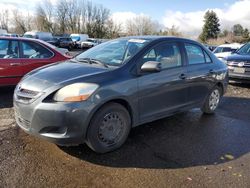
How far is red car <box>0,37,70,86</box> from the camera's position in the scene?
6.91 meters

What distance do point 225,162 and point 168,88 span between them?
147cm

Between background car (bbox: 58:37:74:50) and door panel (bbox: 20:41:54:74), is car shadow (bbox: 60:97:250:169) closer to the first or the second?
door panel (bbox: 20:41:54:74)

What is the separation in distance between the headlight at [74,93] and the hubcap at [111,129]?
46cm

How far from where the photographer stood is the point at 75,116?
366 centimetres

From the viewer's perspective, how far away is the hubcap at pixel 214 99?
20.7 ft

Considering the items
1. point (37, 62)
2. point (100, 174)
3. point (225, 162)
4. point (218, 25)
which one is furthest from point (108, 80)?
point (218, 25)

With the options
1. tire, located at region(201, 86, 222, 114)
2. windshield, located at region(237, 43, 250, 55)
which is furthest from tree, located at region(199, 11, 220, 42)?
tire, located at region(201, 86, 222, 114)

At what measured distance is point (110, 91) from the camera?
3.95 metres

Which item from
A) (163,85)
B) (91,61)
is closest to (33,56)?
(91,61)

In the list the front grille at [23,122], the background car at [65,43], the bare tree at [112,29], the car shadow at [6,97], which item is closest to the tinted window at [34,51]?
the car shadow at [6,97]

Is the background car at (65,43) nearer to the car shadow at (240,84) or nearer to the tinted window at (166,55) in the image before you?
the car shadow at (240,84)

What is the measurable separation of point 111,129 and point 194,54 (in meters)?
2.50

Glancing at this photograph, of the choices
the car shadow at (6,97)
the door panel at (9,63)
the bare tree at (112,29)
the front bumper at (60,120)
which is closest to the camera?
the front bumper at (60,120)

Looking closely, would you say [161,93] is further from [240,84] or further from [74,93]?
[240,84]
